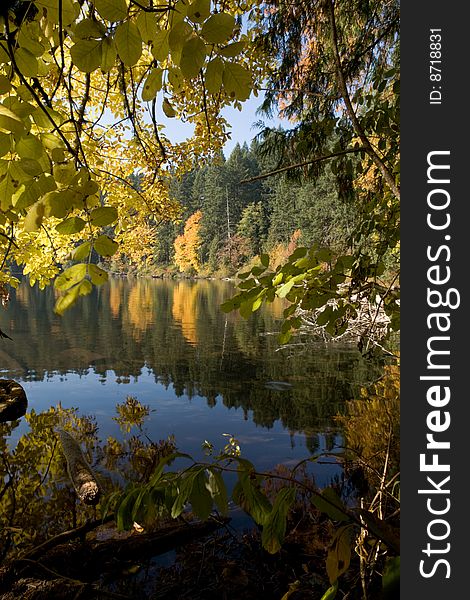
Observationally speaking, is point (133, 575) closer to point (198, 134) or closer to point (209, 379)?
point (198, 134)

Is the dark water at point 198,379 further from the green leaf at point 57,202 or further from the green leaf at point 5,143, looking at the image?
the green leaf at point 5,143

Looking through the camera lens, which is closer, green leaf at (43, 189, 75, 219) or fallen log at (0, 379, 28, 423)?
green leaf at (43, 189, 75, 219)

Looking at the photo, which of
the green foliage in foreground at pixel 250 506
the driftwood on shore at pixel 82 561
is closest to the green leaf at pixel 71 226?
the green foliage in foreground at pixel 250 506

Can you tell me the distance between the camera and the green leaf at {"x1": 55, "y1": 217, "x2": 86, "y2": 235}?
83cm

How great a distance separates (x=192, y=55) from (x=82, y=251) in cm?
41

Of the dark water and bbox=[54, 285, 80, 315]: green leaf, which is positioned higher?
bbox=[54, 285, 80, 315]: green leaf

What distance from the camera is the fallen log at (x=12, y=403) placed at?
7905mm

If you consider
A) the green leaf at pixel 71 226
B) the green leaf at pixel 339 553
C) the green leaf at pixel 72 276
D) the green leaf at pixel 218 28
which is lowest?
the green leaf at pixel 339 553

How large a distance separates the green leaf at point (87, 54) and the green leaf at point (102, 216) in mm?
270

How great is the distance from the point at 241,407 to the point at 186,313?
16147 mm

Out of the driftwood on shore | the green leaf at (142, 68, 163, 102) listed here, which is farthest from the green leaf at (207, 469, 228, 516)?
the driftwood on shore

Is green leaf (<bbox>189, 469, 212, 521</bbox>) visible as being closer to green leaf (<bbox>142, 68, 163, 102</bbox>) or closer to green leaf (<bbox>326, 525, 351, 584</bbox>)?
green leaf (<bbox>326, 525, 351, 584</bbox>)

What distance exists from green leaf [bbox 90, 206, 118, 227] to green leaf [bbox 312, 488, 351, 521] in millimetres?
764

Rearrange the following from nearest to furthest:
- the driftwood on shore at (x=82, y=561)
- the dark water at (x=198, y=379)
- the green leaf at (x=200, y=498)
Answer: the green leaf at (x=200, y=498) → the driftwood on shore at (x=82, y=561) → the dark water at (x=198, y=379)
